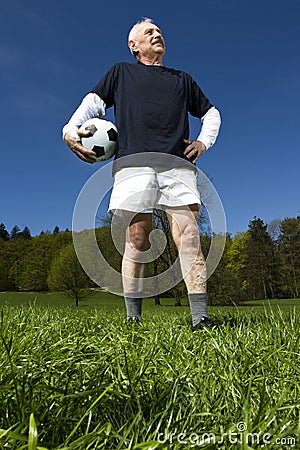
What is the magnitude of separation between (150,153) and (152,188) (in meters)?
0.27

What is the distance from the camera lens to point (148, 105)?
351 cm

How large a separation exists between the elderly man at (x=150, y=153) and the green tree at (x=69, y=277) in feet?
74.9

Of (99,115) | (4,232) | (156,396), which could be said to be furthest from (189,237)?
(4,232)

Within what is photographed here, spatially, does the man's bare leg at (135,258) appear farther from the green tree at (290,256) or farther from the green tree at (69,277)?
the green tree at (290,256)

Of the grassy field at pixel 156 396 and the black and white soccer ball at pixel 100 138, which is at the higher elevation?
the black and white soccer ball at pixel 100 138

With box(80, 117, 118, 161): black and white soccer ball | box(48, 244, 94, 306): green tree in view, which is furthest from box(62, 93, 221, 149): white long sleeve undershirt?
box(48, 244, 94, 306): green tree

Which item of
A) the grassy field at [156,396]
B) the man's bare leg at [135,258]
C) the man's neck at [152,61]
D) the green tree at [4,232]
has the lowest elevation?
the grassy field at [156,396]

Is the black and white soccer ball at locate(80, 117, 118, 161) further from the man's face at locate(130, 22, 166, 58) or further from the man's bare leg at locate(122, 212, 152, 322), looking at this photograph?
the man's face at locate(130, 22, 166, 58)

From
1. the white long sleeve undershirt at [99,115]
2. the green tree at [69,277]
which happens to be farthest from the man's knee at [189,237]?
the green tree at [69,277]

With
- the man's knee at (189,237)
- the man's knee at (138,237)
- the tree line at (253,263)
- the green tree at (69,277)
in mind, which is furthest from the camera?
the tree line at (253,263)

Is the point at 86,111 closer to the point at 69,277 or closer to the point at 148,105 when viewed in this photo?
the point at 148,105

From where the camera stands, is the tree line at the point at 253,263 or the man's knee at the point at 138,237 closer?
the man's knee at the point at 138,237

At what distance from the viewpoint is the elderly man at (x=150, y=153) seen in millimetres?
3326

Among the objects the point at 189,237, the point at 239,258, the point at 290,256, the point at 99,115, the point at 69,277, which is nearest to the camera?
the point at 189,237
